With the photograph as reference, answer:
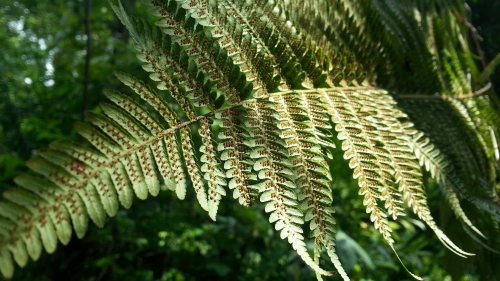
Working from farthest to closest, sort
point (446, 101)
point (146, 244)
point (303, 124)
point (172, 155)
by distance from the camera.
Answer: point (146, 244) < point (446, 101) < point (303, 124) < point (172, 155)

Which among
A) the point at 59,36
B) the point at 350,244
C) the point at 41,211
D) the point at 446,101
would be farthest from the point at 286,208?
the point at 59,36

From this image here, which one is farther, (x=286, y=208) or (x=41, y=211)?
(x=286, y=208)

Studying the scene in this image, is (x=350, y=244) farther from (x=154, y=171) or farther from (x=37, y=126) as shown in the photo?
(x=37, y=126)

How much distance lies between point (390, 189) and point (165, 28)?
0.46 m

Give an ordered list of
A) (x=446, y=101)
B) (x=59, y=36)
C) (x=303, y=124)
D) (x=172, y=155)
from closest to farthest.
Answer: (x=172, y=155)
(x=303, y=124)
(x=446, y=101)
(x=59, y=36)

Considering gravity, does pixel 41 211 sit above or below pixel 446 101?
above

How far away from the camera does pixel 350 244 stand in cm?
171

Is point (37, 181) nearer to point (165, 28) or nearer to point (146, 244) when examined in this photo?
point (165, 28)

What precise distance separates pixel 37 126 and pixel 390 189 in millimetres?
1805

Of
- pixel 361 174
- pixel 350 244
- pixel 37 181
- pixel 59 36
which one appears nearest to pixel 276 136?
pixel 361 174

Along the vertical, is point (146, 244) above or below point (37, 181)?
below

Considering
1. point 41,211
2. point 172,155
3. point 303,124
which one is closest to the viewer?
point 41,211

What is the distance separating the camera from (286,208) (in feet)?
1.82

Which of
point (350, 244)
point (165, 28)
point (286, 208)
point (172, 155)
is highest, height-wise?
point (165, 28)
